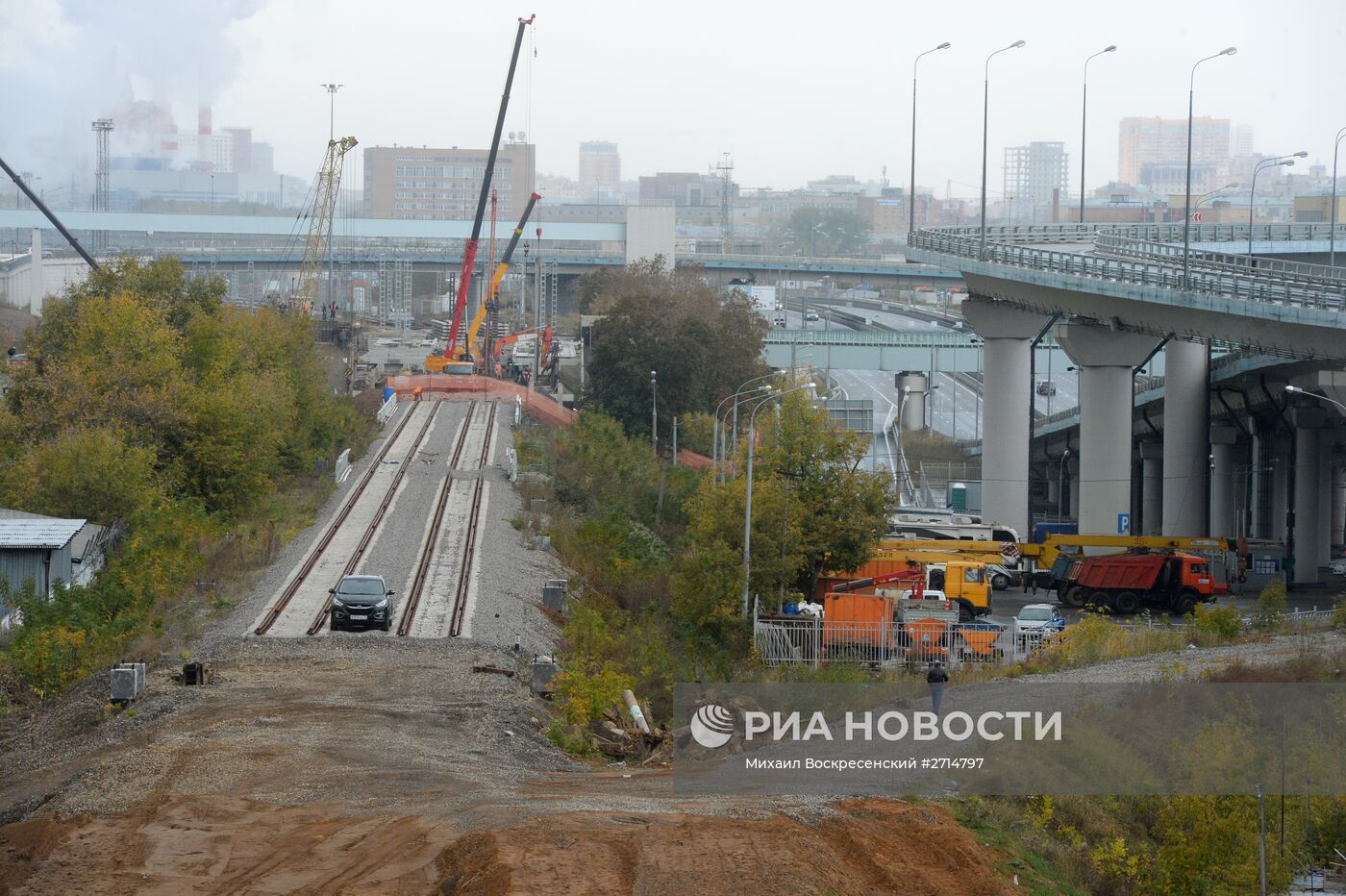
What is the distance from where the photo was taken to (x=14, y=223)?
147000 mm

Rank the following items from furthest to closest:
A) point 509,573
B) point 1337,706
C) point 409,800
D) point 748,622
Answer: point 509,573 → point 748,622 → point 1337,706 → point 409,800

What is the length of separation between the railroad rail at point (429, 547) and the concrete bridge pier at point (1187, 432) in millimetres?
28069

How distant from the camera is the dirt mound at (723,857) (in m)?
14.7

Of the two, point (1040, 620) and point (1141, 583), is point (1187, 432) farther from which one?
point (1040, 620)

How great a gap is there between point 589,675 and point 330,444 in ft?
107

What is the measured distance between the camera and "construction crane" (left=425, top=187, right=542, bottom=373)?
8775 centimetres

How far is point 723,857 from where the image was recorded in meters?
15.4

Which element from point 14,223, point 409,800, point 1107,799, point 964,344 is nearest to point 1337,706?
point 1107,799

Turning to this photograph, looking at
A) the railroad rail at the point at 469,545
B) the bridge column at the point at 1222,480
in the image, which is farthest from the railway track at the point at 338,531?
the bridge column at the point at 1222,480

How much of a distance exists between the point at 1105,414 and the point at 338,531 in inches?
1198

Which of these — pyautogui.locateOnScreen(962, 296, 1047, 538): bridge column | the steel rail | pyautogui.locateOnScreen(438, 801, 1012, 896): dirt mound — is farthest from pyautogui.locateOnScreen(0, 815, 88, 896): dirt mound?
pyautogui.locateOnScreen(962, 296, 1047, 538): bridge column

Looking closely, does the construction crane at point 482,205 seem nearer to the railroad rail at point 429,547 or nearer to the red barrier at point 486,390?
the red barrier at point 486,390

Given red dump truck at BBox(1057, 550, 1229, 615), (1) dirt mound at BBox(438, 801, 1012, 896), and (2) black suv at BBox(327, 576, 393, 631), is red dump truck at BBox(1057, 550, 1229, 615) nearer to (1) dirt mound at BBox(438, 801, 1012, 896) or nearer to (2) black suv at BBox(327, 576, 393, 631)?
(2) black suv at BBox(327, 576, 393, 631)

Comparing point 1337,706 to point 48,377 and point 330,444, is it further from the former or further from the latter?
point 330,444
